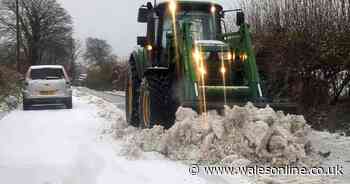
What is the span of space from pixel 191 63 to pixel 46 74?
11.8m

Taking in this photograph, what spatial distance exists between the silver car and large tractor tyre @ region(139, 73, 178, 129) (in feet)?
32.5

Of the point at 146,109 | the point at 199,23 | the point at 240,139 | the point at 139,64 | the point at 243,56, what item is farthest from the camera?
the point at 139,64

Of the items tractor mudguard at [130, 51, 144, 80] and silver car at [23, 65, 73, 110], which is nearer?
tractor mudguard at [130, 51, 144, 80]

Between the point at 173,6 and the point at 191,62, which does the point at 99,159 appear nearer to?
the point at 191,62

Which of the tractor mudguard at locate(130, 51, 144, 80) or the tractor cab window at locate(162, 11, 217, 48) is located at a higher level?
the tractor cab window at locate(162, 11, 217, 48)

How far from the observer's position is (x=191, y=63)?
371 inches

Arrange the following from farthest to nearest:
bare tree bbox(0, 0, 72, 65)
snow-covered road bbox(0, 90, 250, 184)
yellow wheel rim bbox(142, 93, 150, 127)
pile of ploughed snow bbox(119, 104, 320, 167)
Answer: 1. bare tree bbox(0, 0, 72, 65)
2. yellow wheel rim bbox(142, 93, 150, 127)
3. pile of ploughed snow bbox(119, 104, 320, 167)
4. snow-covered road bbox(0, 90, 250, 184)

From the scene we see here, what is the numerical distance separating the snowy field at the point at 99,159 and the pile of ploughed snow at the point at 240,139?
22cm

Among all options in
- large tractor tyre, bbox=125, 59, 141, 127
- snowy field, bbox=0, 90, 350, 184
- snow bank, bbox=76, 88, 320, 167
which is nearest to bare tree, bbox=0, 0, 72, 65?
large tractor tyre, bbox=125, 59, 141, 127

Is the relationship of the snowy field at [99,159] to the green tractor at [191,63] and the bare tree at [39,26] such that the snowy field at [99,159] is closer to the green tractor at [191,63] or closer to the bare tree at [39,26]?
the green tractor at [191,63]

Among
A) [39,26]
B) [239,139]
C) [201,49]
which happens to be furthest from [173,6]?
[39,26]

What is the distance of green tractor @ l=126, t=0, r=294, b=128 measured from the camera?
9.38 metres

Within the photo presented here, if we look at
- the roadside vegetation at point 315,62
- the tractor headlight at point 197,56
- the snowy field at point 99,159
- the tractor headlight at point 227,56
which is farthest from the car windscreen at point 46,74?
the tractor headlight at point 197,56

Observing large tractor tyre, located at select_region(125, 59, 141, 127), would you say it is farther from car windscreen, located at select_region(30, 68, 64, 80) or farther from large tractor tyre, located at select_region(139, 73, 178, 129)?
car windscreen, located at select_region(30, 68, 64, 80)
